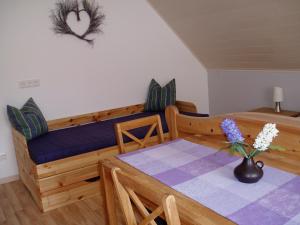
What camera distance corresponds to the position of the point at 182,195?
1.30 m

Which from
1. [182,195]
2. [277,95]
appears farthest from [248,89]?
[182,195]

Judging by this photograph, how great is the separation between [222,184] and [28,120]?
232 centimetres

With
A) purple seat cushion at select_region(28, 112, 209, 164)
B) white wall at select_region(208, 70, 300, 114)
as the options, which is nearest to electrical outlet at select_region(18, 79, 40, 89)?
purple seat cushion at select_region(28, 112, 209, 164)

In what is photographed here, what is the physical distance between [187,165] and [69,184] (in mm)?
1600

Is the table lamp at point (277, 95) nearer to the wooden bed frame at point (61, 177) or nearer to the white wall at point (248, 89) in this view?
the white wall at point (248, 89)

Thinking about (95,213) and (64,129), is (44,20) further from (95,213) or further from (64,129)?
(95,213)

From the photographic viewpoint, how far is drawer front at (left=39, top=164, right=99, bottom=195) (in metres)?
2.73

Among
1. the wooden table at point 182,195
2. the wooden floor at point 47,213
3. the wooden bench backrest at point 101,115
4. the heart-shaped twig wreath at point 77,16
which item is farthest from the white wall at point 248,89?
the wooden floor at point 47,213

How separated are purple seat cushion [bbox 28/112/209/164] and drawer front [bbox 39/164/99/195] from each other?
0.52 feet

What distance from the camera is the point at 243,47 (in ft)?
12.3

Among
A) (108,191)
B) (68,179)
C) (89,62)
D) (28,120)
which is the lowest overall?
(68,179)

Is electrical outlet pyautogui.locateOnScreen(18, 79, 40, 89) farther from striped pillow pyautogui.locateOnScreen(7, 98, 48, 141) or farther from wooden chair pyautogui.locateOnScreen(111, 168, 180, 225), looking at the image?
wooden chair pyautogui.locateOnScreen(111, 168, 180, 225)

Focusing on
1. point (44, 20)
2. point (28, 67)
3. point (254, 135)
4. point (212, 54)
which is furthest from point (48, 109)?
point (254, 135)

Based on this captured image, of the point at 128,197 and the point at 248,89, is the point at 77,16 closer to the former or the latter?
the point at 248,89
